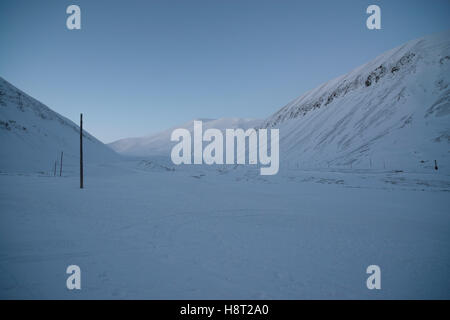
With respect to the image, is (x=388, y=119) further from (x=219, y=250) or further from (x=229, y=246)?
(x=219, y=250)

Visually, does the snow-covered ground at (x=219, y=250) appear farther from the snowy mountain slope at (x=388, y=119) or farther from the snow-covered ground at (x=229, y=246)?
the snowy mountain slope at (x=388, y=119)

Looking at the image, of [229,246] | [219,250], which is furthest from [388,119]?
[219,250]

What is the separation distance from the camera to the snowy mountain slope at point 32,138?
36781 mm

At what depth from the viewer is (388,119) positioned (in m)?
41.8

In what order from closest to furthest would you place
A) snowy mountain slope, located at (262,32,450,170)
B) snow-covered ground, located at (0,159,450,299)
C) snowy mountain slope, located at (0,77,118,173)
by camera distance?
snow-covered ground, located at (0,159,450,299) → snowy mountain slope, located at (262,32,450,170) → snowy mountain slope, located at (0,77,118,173)

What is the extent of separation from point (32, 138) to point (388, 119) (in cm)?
7389

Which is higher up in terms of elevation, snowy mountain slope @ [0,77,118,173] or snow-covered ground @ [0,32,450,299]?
snowy mountain slope @ [0,77,118,173]

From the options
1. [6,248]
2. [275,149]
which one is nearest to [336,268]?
[6,248]

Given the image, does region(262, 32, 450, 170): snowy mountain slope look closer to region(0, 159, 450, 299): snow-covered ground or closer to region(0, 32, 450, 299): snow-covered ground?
region(0, 32, 450, 299): snow-covered ground

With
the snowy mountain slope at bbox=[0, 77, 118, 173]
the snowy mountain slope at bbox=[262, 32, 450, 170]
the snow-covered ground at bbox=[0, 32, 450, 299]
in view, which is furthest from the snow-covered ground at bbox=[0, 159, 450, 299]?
the snowy mountain slope at bbox=[0, 77, 118, 173]

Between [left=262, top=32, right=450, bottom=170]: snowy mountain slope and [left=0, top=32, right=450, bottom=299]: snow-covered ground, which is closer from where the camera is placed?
[left=0, top=32, right=450, bottom=299]: snow-covered ground

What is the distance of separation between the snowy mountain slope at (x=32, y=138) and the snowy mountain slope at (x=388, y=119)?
49985 mm

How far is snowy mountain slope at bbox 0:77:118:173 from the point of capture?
121ft

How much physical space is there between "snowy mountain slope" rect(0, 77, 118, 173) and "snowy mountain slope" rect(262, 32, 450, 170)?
49985 mm
